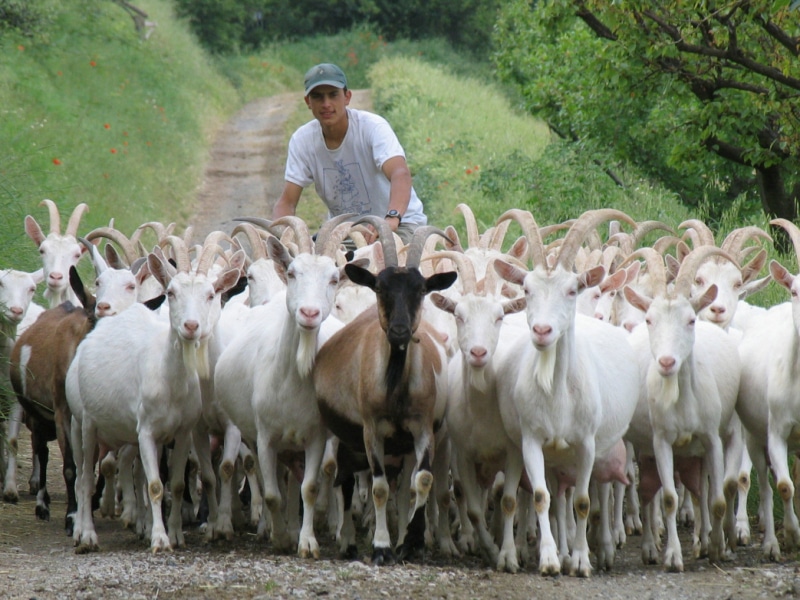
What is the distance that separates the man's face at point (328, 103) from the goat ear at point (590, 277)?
3143mm

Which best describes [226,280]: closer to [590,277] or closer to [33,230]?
[590,277]

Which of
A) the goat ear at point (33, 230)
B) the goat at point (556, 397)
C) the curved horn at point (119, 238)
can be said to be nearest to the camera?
the goat at point (556, 397)

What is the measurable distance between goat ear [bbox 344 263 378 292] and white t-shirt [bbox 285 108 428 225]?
2.47 m

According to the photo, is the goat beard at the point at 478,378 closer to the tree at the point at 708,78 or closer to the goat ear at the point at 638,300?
the goat ear at the point at 638,300

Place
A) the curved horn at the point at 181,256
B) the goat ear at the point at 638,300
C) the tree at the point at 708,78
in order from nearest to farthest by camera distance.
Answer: the goat ear at the point at 638,300
the curved horn at the point at 181,256
the tree at the point at 708,78

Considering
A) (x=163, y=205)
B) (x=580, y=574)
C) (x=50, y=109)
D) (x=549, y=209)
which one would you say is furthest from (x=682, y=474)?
(x=50, y=109)

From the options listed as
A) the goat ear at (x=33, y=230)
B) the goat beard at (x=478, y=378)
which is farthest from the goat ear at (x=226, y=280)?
the goat ear at (x=33, y=230)

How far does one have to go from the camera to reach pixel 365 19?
43156mm

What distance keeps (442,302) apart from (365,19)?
37.1m

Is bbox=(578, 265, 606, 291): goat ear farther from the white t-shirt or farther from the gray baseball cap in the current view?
the gray baseball cap

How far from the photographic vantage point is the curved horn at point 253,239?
892 cm

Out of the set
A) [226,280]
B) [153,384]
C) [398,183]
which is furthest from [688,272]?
[153,384]

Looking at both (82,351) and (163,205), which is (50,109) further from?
(82,351)

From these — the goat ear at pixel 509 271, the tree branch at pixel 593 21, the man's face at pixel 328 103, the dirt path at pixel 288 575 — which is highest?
the tree branch at pixel 593 21
